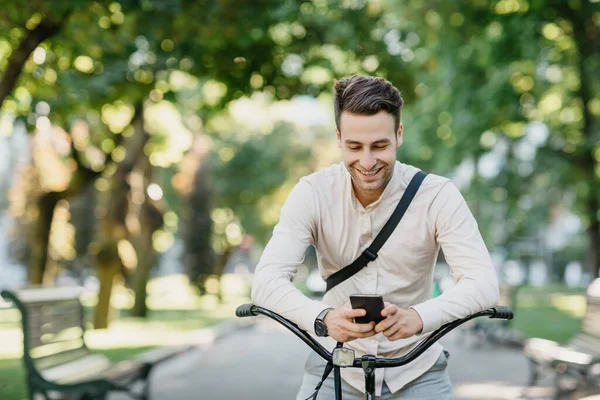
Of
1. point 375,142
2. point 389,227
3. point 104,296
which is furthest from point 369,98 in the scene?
point 104,296

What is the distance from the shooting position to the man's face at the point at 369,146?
3.40 metres

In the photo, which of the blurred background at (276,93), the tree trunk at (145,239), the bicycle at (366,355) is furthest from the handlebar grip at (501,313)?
the tree trunk at (145,239)

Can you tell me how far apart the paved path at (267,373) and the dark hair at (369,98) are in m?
7.83

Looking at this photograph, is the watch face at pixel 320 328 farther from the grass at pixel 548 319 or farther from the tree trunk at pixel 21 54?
the grass at pixel 548 319

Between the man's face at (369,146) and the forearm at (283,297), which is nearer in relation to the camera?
the forearm at (283,297)

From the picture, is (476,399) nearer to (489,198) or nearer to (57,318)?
(57,318)

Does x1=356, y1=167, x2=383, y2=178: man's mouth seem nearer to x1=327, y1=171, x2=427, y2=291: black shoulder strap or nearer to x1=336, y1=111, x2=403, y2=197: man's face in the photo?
x1=336, y1=111, x2=403, y2=197: man's face

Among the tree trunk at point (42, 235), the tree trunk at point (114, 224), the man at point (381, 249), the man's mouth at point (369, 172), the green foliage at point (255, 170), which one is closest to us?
the man at point (381, 249)

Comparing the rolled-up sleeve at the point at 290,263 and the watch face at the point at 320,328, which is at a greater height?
the rolled-up sleeve at the point at 290,263

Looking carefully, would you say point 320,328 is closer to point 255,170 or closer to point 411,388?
point 411,388

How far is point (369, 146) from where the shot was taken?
3402 millimetres

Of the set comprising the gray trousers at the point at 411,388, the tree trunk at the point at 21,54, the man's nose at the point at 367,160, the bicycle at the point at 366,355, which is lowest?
the gray trousers at the point at 411,388

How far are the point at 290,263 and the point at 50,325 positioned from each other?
5357 mm

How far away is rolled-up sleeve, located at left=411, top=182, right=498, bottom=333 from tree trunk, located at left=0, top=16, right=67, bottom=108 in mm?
7254
